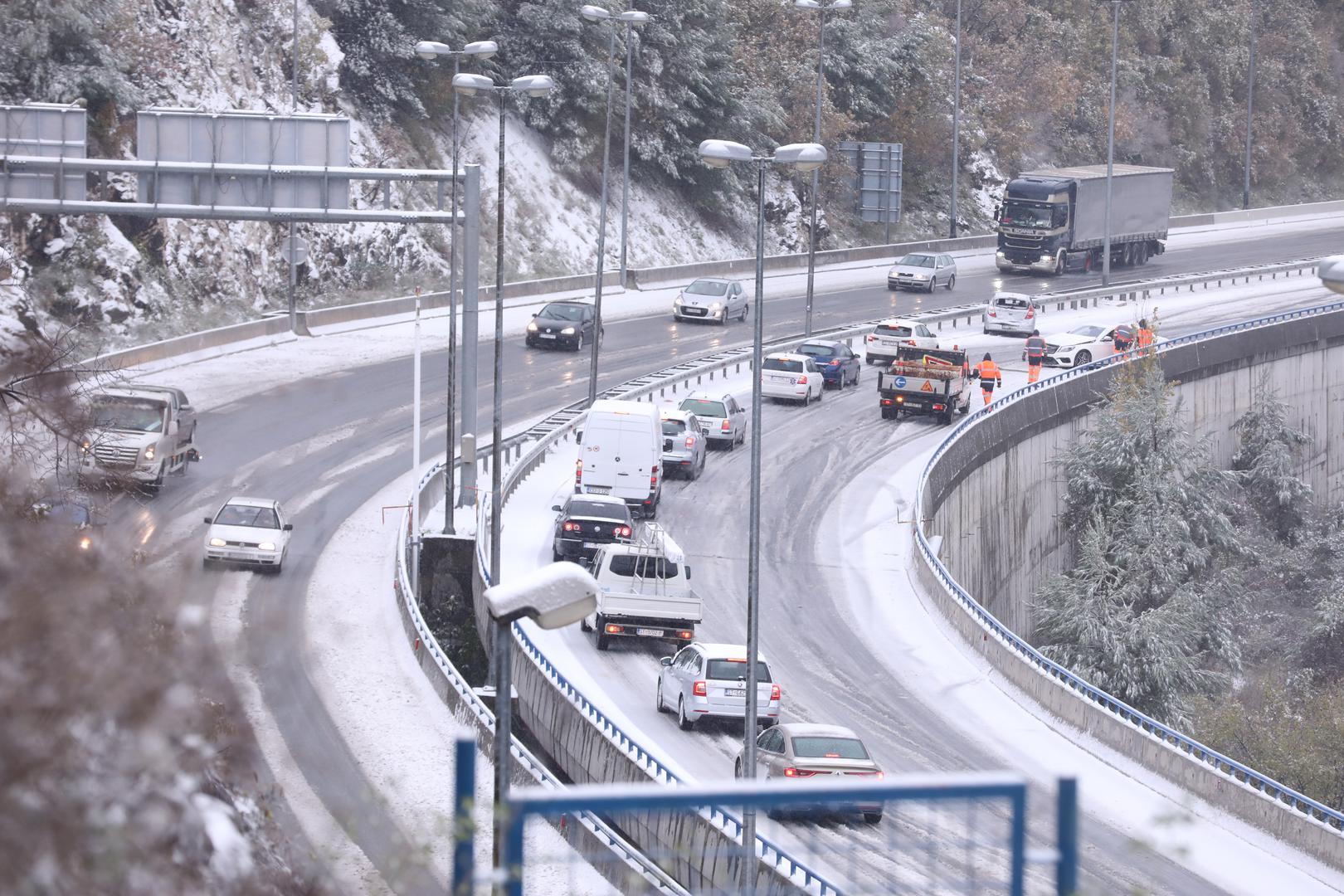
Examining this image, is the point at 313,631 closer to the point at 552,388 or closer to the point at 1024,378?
the point at 552,388

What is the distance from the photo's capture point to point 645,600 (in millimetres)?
28703

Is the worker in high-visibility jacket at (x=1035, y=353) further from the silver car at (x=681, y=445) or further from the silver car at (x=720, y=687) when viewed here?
the silver car at (x=720, y=687)

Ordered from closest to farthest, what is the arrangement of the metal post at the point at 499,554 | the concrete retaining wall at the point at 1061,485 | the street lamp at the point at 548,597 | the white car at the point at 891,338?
the street lamp at the point at 548,597 → the metal post at the point at 499,554 → the concrete retaining wall at the point at 1061,485 → the white car at the point at 891,338

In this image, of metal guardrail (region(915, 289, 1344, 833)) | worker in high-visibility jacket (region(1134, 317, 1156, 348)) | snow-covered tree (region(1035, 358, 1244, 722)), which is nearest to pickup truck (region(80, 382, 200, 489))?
metal guardrail (region(915, 289, 1344, 833))

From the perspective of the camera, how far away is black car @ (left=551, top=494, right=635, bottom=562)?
3219 centimetres

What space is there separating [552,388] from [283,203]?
12986mm

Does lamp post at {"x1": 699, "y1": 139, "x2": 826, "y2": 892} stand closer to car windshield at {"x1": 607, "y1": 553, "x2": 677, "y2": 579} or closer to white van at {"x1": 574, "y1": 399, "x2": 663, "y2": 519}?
Answer: car windshield at {"x1": 607, "y1": 553, "x2": 677, "y2": 579}

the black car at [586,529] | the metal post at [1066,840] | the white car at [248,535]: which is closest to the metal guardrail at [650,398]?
the black car at [586,529]

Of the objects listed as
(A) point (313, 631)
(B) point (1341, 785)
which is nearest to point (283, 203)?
(A) point (313, 631)

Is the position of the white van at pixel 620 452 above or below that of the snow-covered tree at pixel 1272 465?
above

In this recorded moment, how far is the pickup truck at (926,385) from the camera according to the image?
46094 mm

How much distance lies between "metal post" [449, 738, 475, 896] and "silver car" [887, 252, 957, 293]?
60123 mm

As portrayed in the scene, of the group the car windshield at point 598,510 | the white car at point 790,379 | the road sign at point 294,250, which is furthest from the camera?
the road sign at point 294,250

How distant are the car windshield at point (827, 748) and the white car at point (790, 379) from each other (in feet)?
82.8
